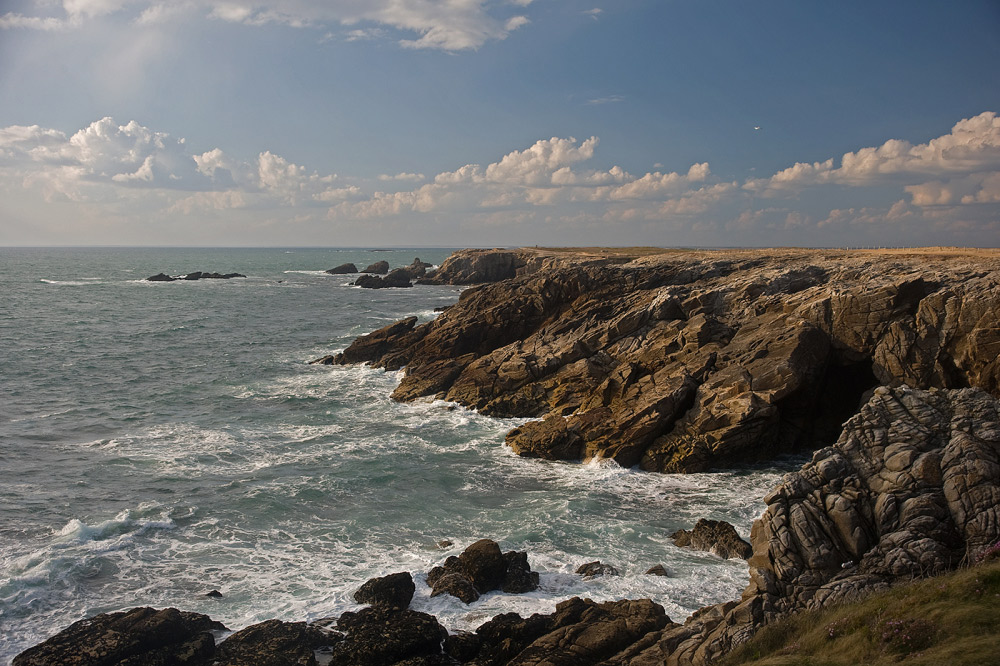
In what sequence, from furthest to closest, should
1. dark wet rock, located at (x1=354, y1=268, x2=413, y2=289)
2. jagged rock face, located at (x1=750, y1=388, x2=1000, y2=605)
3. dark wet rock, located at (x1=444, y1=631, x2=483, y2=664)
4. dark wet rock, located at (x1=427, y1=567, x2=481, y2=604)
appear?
dark wet rock, located at (x1=354, y1=268, x2=413, y2=289) < dark wet rock, located at (x1=427, y1=567, x2=481, y2=604) < dark wet rock, located at (x1=444, y1=631, x2=483, y2=664) < jagged rock face, located at (x1=750, y1=388, x2=1000, y2=605)

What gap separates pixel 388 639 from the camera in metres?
15.4

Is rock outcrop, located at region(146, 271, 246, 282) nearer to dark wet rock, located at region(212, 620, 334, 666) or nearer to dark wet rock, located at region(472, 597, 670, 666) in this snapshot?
dark wet rock, located at region(212, 620, 334, 666)

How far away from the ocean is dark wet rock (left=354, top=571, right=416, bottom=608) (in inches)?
14.9

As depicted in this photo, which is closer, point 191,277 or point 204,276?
point 191,277

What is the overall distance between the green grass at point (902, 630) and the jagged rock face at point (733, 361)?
1495cm

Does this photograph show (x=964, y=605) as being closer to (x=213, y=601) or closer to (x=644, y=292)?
(x=213, y=601)

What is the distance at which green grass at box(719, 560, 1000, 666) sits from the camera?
33.6 feet

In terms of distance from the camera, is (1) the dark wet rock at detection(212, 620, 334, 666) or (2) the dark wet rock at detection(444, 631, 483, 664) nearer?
(1) the dark wet rock at detection(212, 620, 334, 666)

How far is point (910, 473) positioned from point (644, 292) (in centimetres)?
2875

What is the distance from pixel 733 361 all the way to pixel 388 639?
21.1 metres

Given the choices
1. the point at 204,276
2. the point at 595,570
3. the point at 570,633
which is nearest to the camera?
the point at 570,633

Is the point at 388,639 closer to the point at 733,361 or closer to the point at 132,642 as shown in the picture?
the point at 132,642

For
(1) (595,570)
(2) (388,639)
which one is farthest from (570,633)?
(2) (388,639)

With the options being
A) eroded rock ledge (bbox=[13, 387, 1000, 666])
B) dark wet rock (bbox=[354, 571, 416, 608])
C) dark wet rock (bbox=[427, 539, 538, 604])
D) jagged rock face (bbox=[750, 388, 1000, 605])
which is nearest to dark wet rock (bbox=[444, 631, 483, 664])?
eroded rock ledge (bbox=[13, 387, 1000, 666])
